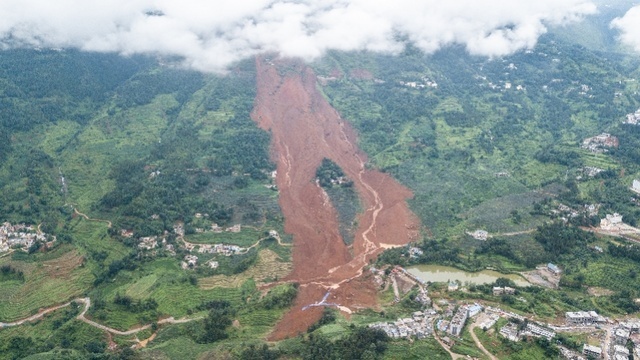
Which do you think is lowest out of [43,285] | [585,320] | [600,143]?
[585,320]

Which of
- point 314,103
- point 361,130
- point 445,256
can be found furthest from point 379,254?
point 314,103

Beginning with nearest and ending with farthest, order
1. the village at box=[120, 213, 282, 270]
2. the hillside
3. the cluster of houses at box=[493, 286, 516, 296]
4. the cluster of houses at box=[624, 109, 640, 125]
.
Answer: the hillside < the cluster of houses at box=[493, 286, 516, 296] < the village at box=[120, 213, 282, 270] < the cluster of houses at box=[624, 109, 640, 125]

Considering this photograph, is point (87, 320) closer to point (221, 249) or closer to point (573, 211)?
point (221, 249)

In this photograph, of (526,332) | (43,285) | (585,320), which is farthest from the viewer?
(43,285)

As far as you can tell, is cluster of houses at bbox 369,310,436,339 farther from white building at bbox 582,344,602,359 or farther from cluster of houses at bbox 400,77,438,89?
cluster of houses at bbox 400,77,438,89

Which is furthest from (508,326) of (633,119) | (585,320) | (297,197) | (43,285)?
(633,119)

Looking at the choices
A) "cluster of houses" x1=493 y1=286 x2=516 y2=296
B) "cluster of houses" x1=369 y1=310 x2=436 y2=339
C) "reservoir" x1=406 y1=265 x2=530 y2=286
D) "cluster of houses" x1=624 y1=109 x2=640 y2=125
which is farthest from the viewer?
"cluster of houses" x1=624 y1=109 x2=640 y2=125

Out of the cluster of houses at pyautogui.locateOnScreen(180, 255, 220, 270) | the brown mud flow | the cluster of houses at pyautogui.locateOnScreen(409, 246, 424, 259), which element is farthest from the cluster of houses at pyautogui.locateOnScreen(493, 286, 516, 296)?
the cluster of houses at pyautogui.locateOnScreen(180, 255, 220, 270)
